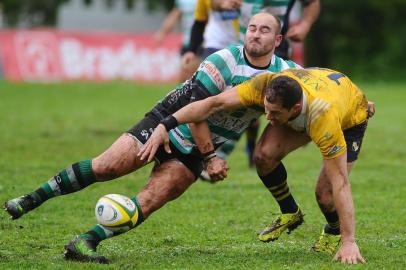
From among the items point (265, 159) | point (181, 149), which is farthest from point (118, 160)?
point (265, 159)

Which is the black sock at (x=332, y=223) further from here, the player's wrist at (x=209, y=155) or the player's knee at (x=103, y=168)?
the player's knee at (x=103, y=168)

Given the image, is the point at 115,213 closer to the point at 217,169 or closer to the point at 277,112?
the point at 217,169

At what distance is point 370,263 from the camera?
6.31 meters

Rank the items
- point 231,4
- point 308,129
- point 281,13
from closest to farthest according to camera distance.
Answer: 1. point 308,129
2. point 281,13
3. point 231,4

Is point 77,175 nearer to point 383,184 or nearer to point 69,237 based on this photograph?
point 69,237

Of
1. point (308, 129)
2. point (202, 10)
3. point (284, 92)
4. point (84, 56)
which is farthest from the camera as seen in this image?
point (84, 56)

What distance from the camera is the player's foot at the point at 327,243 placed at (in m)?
6.88

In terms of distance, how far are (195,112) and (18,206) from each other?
135cm

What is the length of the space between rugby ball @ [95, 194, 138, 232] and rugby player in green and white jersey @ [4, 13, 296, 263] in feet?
0.49

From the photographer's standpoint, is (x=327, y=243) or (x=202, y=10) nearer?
(x=327, y=243)

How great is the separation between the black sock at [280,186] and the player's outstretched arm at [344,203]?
69 cm

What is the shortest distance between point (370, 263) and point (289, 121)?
3.51 ft

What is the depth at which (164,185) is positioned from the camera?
6605 millimetres

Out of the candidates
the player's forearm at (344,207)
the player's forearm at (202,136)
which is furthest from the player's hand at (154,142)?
the player's forearm at (344,207)
